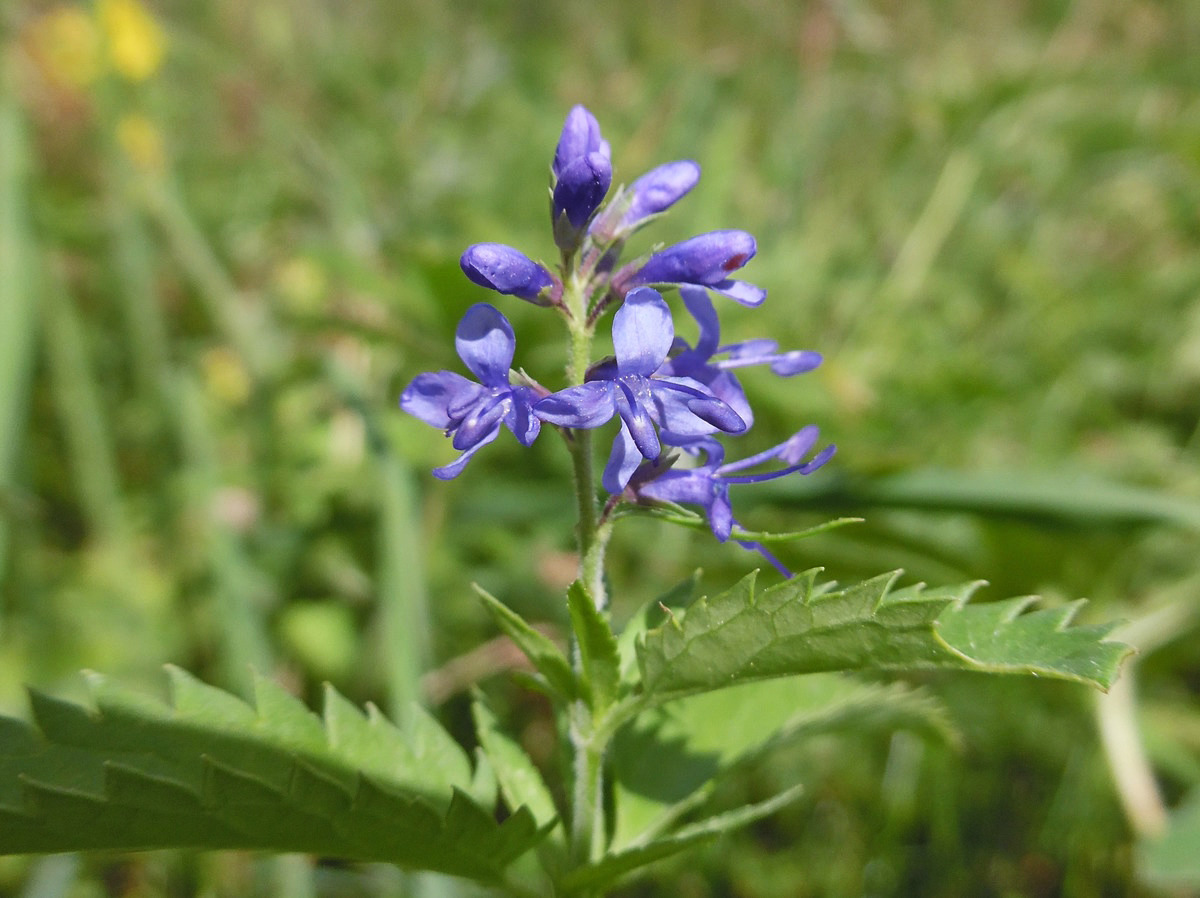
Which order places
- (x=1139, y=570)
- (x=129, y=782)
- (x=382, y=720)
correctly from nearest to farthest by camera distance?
(x=129, y=782) → (x=382, y=720) → (x=1139, y=570)

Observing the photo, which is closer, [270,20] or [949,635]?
[949,635]

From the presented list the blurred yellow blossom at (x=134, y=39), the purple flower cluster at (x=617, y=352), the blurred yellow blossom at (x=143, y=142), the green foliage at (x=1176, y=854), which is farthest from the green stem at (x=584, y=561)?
the blurred yellow blossom at (x=134, y=39)

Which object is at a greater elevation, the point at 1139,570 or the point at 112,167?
the point at 112,167

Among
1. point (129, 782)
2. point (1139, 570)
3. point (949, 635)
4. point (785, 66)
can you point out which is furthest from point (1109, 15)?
point (129, 782)

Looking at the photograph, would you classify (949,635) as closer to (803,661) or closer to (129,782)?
(803,661)

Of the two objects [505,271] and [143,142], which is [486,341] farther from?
[143,142]
